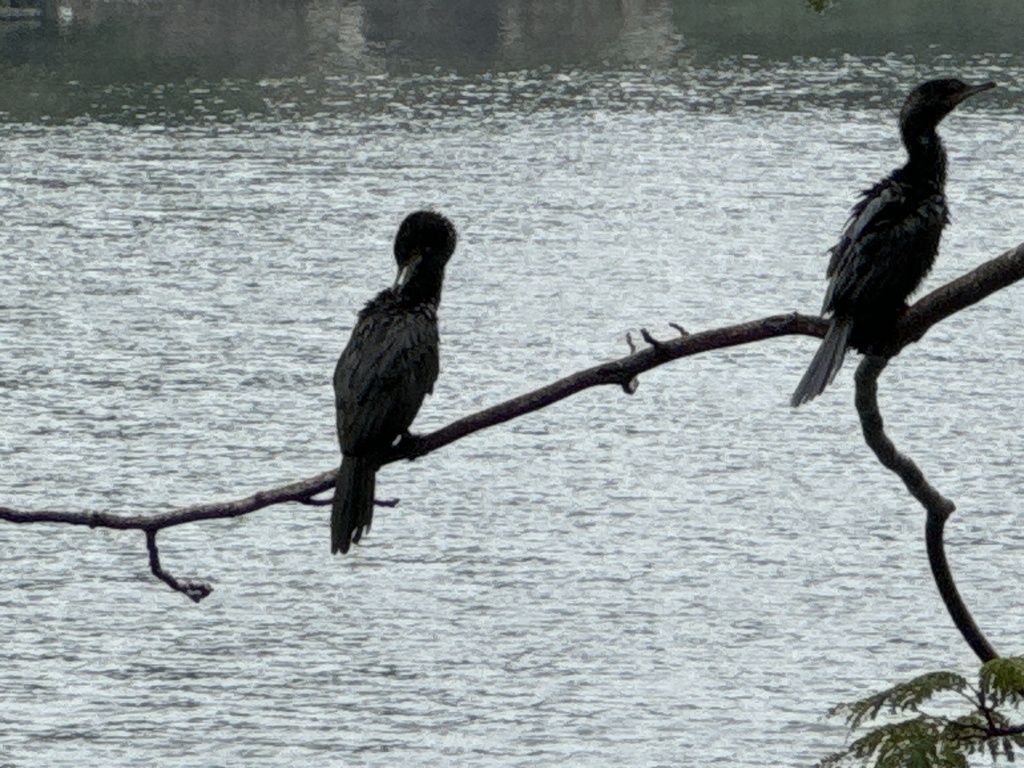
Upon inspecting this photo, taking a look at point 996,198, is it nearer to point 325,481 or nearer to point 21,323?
point 21,323

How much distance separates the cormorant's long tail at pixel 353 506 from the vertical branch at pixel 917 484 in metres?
2.58

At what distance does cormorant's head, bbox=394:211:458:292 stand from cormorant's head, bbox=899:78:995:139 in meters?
1.90

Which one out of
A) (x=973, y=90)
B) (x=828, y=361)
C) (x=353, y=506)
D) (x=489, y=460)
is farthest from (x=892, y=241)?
(x=489, y=460)

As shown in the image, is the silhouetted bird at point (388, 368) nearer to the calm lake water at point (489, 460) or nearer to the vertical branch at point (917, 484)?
the vertical branch at point (917, 484)

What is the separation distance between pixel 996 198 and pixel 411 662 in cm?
5001

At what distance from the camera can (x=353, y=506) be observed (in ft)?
25.2

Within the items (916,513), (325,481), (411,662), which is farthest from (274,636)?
(325,481)

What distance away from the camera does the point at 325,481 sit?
5.90 meters

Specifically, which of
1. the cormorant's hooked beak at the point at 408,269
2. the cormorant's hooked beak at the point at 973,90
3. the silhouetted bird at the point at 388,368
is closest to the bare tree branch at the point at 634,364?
the silhouetted bird at the point at 388,368

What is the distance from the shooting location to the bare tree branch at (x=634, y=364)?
5359 millimetres

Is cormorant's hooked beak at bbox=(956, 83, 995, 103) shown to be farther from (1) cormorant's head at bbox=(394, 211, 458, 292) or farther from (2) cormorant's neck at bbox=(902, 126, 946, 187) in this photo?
(1) cormorant's head at bbox=(394, 211, 458, 292)

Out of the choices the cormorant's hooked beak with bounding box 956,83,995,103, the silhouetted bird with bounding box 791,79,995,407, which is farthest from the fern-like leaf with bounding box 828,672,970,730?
the cormorant's hooked beak with bounding box 956,83,995,103

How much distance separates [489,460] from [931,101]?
4726 centimetres

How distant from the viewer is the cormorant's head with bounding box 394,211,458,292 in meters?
8.11
